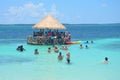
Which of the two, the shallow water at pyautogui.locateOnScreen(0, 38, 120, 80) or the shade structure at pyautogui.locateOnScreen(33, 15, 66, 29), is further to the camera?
the shade structure at pyautogui.locateOnScreen(33, 15, 66, 29)

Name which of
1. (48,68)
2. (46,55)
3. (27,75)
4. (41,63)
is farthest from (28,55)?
(27,75)

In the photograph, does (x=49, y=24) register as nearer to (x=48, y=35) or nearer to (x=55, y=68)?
(x=48, y=35)

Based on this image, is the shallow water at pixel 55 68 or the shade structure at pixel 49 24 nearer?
the shallow water at pixel 55 68

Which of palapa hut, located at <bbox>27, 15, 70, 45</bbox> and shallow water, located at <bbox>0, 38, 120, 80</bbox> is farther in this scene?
palapa hut, located at <bbox>27, 15, 70, 45</bbox>

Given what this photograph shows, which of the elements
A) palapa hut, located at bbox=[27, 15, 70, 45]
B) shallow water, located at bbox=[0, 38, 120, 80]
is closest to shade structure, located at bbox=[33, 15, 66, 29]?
palapa hut, located at bbox=[27, 15, 70, 45]

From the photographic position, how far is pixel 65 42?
34.6 meters

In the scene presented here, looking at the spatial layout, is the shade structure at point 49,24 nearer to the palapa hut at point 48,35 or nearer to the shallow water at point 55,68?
the palapa hut at point 48,35

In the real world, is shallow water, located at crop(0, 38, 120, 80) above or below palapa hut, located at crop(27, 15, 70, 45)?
below

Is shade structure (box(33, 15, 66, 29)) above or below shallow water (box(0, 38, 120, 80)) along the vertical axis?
above

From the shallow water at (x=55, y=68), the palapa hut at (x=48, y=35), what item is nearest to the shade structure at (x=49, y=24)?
→ the palapa hut at (x=48, y=35)

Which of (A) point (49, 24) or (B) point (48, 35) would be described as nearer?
(A) point (49, 24)

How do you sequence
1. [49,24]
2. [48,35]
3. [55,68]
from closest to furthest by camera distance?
[55,68]
[49,24]
[48,35]

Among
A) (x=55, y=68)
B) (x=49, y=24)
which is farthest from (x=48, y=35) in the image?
(x=55, y=68)

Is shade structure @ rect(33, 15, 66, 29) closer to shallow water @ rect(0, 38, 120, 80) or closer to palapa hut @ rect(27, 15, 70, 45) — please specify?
palapa hut @ rect(27, 15, 70, 45)
